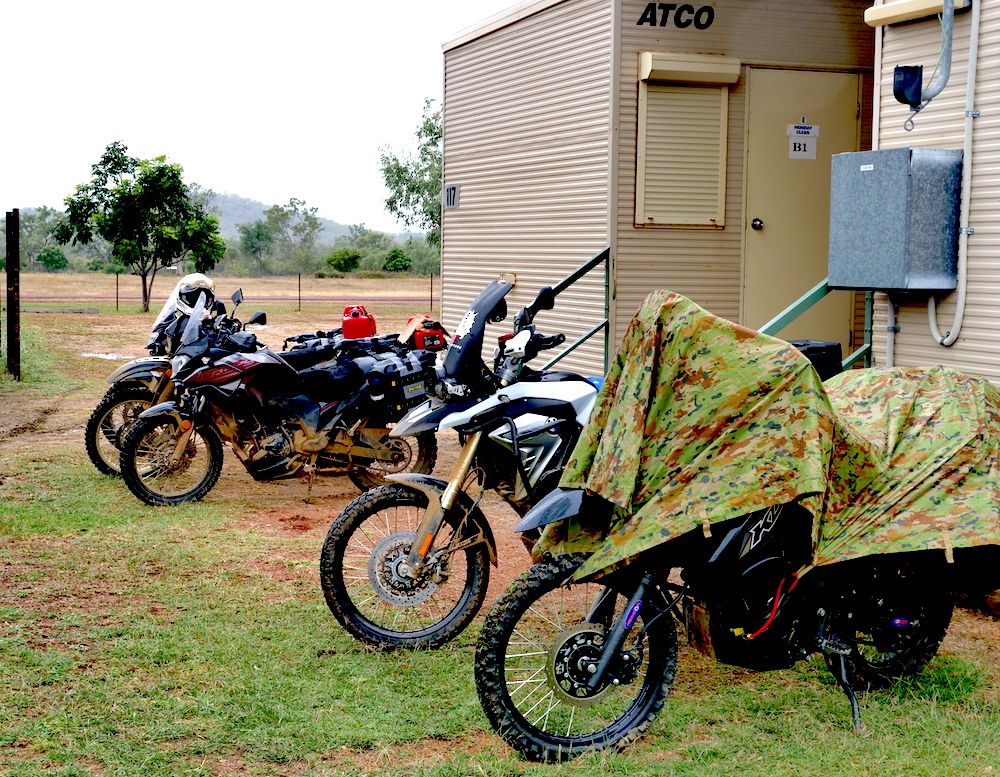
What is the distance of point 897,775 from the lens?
3.47 meters

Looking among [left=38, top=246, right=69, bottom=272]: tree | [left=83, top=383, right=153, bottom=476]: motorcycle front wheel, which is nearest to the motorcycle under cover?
[left=83, top=383, right=153, bottom=476]: motorcycle front wheel

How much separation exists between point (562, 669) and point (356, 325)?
448 centimetres

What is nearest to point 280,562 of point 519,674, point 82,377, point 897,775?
point 519,674

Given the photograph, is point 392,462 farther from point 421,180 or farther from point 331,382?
point 421,180

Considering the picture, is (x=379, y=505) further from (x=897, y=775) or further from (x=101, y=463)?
(x=101, y=463)

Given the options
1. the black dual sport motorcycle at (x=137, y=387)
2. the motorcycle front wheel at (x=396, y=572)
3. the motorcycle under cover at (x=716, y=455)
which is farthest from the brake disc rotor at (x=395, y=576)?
the black dual sport motorcycle at (x=137, y=387)

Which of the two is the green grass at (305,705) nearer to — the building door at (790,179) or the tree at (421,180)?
the building door at (790,179)

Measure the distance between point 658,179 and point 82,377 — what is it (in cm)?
816

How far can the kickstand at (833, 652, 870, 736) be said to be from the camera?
374cm

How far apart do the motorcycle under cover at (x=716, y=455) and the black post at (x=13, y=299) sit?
10.8m

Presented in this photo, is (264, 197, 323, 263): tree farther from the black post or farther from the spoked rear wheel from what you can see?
the spoked rear wheel

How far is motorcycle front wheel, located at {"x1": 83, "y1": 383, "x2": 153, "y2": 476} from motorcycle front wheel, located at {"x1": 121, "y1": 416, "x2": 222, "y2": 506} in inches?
24.4

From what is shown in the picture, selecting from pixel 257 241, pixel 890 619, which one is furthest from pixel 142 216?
pixel 257 241

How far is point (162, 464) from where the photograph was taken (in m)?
7.07
